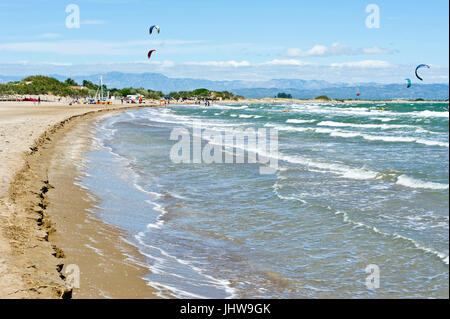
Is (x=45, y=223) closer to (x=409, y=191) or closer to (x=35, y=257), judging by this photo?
(x=35, y=257)

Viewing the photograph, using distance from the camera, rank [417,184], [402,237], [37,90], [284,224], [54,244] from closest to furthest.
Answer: [54,244]
[402,237]
[284,224]
[417,184]
[37,90]

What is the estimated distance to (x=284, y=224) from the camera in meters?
8.97

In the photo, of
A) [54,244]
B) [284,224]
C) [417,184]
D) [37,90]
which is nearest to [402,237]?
[284,224]

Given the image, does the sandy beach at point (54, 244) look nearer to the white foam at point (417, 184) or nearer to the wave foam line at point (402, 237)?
the wave foam line at point (402, 237)

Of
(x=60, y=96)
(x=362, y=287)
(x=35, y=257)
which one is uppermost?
(x=60, y=96)

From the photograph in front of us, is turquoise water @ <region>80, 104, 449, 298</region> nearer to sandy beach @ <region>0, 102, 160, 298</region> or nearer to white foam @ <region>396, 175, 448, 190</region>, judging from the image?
white foam @ <region>396, 175, 448, 190</region>

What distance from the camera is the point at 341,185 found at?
12648mm

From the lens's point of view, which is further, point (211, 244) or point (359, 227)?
point (359, 227)

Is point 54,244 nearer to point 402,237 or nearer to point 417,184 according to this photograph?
point 402,237

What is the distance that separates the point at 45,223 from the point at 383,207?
6.81 metres

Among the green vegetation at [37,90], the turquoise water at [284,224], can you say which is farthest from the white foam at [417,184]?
the green vegetation at [37,90]

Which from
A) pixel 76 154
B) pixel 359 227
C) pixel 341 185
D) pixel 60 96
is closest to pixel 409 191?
pixel 341 185

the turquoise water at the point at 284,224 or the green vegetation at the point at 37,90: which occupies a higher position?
the green vegetation at the point at 37,90

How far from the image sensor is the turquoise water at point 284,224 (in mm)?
6230
